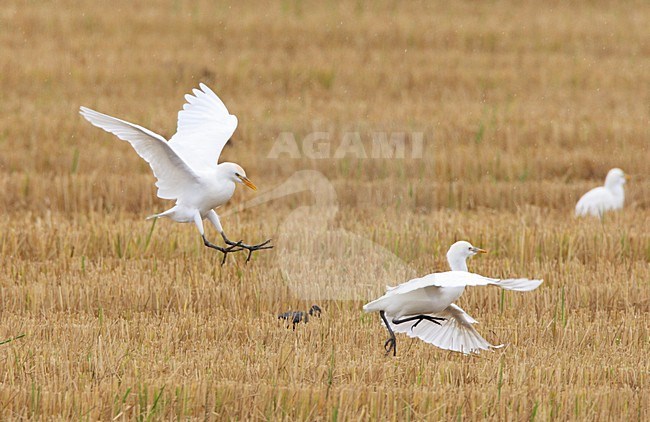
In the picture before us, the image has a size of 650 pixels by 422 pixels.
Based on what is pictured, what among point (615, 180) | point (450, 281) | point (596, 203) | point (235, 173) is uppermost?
point (615, 180)

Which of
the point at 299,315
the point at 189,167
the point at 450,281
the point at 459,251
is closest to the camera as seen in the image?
the point at 450,281

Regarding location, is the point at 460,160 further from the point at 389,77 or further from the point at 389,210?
the point at 389,77

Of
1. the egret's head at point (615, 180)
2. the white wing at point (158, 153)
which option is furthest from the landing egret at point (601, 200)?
the white wing at point (158, 153)

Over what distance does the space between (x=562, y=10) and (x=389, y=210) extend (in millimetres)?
9871

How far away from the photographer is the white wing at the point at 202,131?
711 cm

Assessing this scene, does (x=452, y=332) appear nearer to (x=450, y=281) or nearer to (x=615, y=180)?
(x=450, y=281)

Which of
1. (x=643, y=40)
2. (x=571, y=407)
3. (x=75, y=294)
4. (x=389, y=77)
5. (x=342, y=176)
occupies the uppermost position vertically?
(x=643, y=40)

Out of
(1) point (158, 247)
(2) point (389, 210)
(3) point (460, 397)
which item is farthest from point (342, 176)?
(3) point (460, 397)

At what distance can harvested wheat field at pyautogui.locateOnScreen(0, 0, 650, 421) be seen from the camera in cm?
540

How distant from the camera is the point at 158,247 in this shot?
8.84m

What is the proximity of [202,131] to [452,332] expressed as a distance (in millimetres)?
2429

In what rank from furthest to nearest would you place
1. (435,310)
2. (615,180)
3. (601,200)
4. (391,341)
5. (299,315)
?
(615,180)
(601,200)
(299,315)
(391,341)
(435,310)

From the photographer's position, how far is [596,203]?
1096 cm

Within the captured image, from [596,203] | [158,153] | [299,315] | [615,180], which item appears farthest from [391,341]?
[615,180]
